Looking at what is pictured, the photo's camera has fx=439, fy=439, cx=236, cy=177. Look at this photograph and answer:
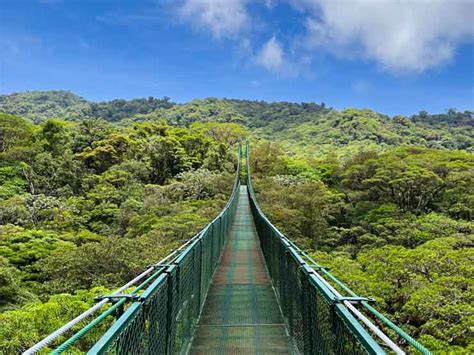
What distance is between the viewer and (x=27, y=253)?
595 inches

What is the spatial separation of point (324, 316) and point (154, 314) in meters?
1.06

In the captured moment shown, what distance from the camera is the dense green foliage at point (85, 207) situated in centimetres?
1127

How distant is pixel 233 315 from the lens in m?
5.36

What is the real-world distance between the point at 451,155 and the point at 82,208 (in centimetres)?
2171

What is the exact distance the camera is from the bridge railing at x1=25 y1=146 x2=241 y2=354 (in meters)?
1.83

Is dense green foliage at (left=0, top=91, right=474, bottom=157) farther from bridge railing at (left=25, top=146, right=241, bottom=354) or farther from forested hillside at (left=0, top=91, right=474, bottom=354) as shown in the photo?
bridge railing at (left=25, top=146, right=241, bottom=354)

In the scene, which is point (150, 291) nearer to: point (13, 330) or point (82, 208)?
point (13, 330)

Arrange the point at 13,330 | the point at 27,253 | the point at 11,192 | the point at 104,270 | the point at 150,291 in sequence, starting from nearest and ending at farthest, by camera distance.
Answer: the point at 150,291 < the point at 13,330 < the point at 104,270 < the point at 27,253 < the point at 11,192

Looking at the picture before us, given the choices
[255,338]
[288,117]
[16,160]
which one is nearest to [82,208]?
[16,160]

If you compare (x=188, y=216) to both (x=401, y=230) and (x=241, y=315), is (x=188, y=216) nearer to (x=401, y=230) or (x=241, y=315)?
(x=401, y=230)

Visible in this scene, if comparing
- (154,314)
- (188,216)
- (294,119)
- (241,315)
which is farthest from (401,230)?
(294,119)

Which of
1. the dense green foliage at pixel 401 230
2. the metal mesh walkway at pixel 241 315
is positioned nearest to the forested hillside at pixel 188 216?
the dense green foliage at pixel 401 230

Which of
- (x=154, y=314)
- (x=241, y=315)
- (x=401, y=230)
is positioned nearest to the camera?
(x=154, y=314)

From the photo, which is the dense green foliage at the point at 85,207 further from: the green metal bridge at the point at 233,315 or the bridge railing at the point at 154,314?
the bridge railing at the point at 154,314
